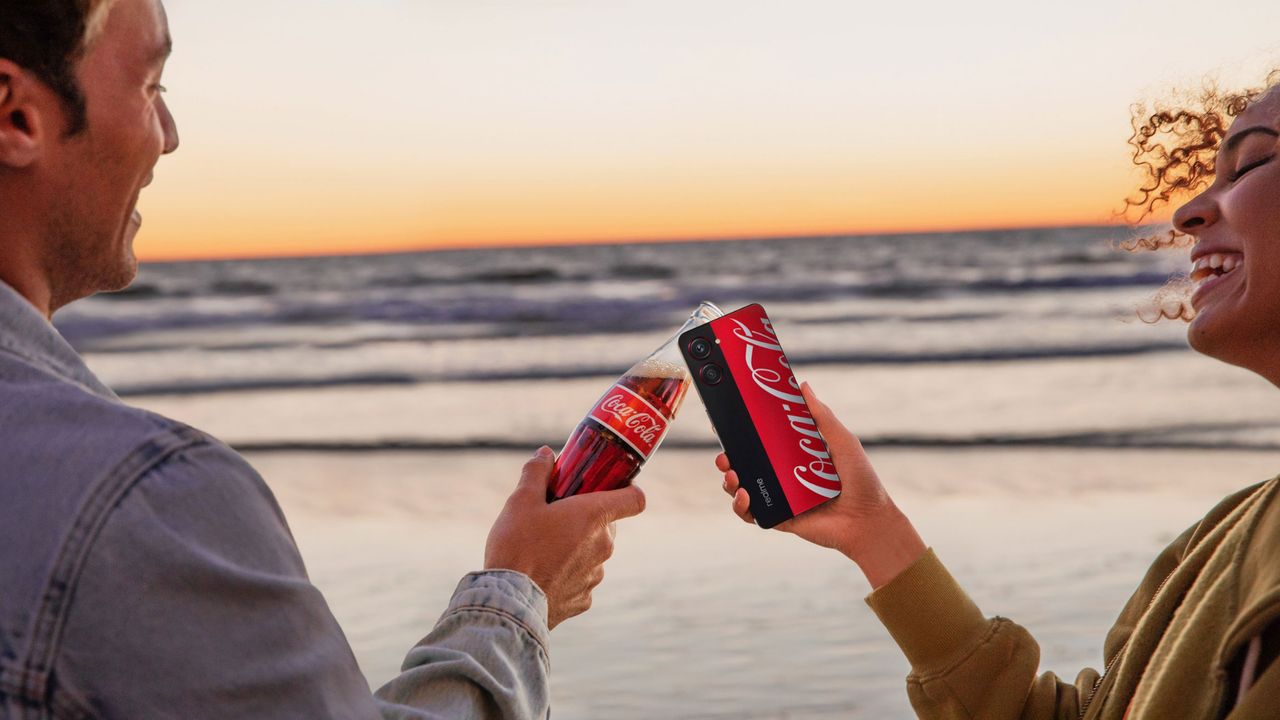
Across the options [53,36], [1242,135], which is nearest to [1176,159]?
[1242,135]

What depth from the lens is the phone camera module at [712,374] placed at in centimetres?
197

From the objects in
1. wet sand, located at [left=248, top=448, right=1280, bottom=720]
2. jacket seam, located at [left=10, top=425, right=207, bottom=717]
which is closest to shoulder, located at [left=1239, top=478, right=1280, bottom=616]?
jacket seam, located at [left=10, top=425, right=207, bottom=717]

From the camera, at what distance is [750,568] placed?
4.96 metres

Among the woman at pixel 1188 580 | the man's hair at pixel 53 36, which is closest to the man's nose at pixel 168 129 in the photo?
the man's hair at pixel 53 36

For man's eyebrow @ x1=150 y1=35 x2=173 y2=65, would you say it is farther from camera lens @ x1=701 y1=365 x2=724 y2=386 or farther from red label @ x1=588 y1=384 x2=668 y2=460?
camera lens @ x1=701 y1=365 x2=724 y2=386

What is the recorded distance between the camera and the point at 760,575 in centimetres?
487

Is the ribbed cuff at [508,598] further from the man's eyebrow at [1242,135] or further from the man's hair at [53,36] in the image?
the man's eyebrow at [1242,135]

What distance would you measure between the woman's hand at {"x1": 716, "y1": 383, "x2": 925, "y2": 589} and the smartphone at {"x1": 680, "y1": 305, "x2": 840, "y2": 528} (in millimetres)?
39

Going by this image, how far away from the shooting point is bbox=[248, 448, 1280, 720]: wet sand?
3.90 metres

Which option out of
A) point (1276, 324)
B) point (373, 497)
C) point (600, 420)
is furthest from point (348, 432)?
point (1276, 324)

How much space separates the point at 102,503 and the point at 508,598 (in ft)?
2.24

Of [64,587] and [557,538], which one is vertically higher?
[64,587]

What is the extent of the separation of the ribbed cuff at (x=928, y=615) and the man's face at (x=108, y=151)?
1292 mm

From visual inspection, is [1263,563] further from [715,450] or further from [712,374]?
[715,450]
